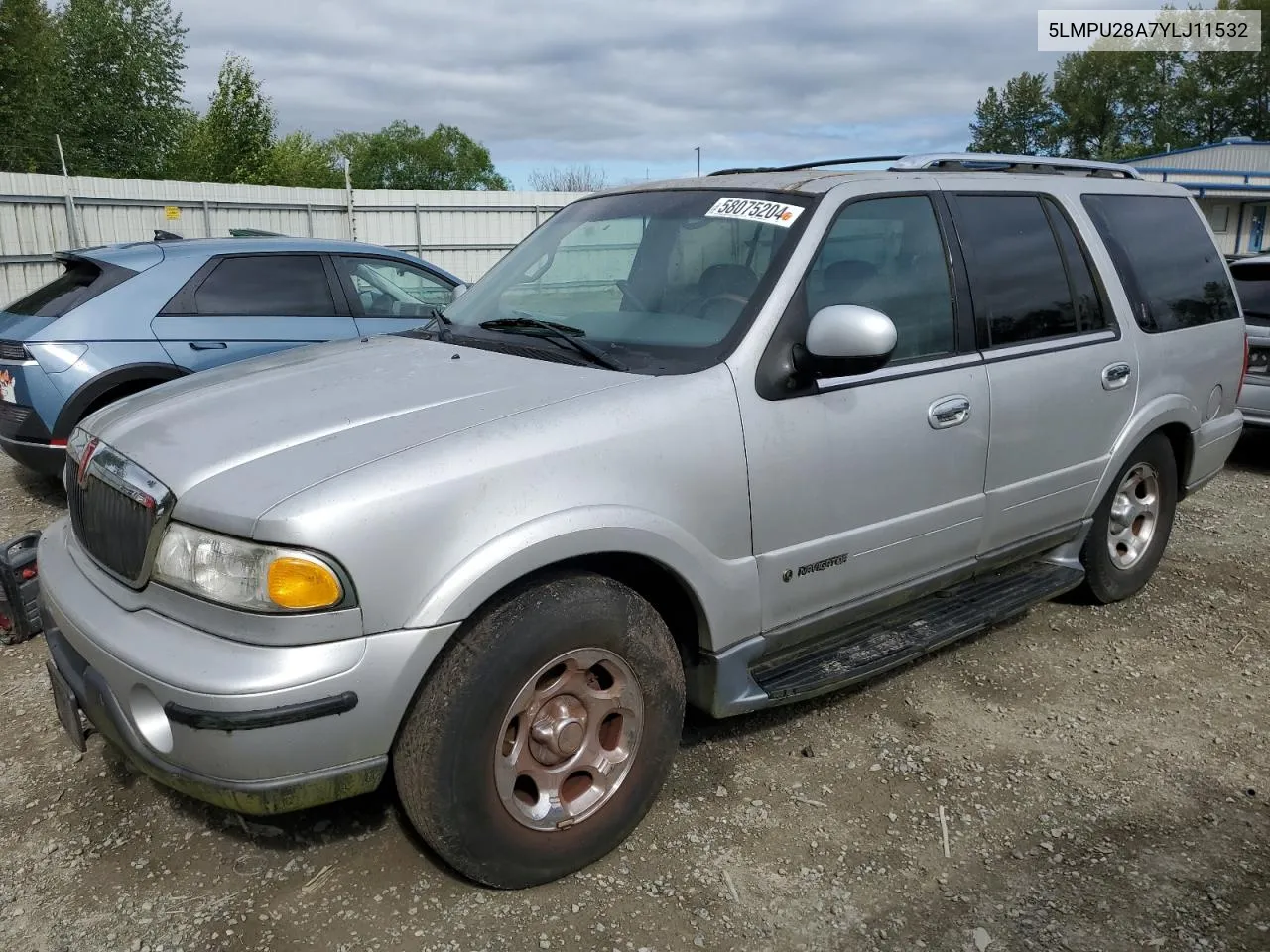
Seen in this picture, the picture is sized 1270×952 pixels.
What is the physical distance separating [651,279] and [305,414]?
126cm

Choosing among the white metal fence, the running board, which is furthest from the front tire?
the white metal fence

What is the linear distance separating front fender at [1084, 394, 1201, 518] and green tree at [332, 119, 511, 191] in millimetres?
84924

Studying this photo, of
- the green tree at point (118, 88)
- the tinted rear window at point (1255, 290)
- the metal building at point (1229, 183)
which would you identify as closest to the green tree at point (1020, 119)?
the metal building at point (1229, 183)

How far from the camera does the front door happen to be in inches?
115

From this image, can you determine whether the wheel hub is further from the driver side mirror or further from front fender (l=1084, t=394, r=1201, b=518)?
front fender (l=1084, t=394, r=1201, b=518)

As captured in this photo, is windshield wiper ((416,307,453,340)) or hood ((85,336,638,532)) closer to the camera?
hood ((85,336,638,532))

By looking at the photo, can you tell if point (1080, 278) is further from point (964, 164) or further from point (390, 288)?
point (390, 288)

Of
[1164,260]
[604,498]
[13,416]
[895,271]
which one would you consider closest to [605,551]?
[604,498]

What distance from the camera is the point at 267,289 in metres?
6.60

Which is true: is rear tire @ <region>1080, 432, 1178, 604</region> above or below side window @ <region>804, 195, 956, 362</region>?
below

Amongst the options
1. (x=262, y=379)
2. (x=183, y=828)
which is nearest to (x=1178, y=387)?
(x=262, y=379)

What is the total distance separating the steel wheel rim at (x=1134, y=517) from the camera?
4.52 meters

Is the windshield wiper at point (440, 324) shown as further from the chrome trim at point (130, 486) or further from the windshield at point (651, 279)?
the chrome trim at point (130, 486)

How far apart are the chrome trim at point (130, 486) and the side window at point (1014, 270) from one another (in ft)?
9.06
